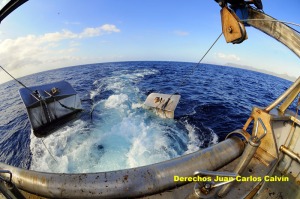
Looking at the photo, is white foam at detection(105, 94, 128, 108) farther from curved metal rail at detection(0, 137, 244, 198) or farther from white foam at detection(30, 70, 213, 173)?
curved metal rail at detection(0, 137, 244, 198)

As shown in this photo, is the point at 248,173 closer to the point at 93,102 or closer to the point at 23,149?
the point at 23,149

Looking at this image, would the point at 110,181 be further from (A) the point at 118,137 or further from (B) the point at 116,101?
(B) the point at 116,101

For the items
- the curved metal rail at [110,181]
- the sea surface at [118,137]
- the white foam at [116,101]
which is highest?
the curved metal rail at [110,181]

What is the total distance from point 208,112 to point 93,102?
35.1ft

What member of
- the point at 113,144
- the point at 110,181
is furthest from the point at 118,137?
the point at 110,181

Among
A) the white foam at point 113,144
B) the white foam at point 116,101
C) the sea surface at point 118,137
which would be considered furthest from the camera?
the white foam at point 116,101

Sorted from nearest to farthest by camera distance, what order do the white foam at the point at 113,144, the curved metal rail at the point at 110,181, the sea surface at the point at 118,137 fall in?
1. the curved metal rail at the point at 110,181
2. the white foam at the point at 113,144
3. the sea surface at the point at 118,137

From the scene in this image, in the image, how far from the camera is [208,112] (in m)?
13.6

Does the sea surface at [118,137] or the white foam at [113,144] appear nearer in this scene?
the white foam at [113,144]

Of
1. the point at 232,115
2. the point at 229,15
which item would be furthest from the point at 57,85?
the point at 232,115

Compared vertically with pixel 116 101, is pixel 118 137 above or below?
below

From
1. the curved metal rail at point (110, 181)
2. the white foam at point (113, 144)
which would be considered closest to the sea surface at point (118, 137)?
the white foam at point (113, 144)

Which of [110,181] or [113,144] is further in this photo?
[113,144]

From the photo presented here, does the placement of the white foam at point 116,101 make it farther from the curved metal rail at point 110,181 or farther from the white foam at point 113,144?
the curved metal rail at point 110,181
